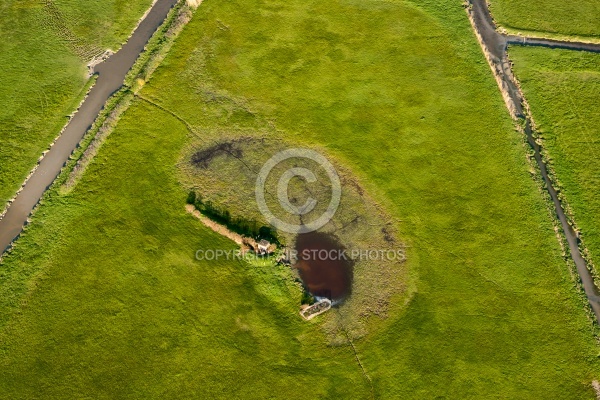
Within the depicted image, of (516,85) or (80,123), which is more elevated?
(516,85)

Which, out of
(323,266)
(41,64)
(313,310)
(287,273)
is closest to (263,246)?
(287,273)

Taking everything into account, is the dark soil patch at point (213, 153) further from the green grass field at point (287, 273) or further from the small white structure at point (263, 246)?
the small white structure at point (263, 246)

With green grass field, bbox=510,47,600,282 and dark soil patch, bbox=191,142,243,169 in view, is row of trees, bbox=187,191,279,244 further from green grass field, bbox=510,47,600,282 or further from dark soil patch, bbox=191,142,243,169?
green grass field, bbox=510,47,600,282

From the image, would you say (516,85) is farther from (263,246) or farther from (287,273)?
(263,246)

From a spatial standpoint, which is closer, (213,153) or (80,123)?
(213,153)

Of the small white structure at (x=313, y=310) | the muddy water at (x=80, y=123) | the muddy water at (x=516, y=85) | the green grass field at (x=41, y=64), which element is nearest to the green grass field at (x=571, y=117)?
the muddy water at (x=516, y=85)

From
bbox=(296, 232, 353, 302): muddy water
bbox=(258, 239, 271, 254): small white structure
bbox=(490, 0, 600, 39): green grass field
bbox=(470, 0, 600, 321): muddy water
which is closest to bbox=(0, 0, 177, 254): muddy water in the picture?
bbox=(258, 239, 271, 254): small white structure

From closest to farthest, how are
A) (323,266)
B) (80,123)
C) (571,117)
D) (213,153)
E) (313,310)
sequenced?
(313,310), (323,266), (213,153), (80,123), (571,117)
